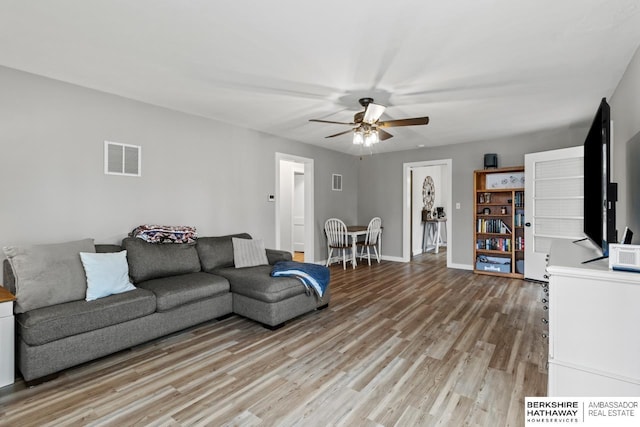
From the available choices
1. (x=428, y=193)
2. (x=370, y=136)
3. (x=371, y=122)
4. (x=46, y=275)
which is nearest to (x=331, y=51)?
(x=371, y=122)

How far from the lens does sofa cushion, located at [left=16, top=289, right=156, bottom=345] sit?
2135mm

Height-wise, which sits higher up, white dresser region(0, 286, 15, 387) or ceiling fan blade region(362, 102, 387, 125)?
ceiling fan blade region(362, 102, 387, 125)

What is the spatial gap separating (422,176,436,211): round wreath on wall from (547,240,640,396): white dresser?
6.71 metres

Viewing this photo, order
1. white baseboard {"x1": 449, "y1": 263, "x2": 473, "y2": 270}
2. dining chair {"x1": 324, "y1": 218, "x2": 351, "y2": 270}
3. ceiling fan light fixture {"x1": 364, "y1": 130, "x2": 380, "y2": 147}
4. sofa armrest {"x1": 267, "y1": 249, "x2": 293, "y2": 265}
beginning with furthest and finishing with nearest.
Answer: dining chair {"x1": 324, "y1": 218, "x2": 351, "y2": 270}
white baseboard {"x1": 449, "y1": 263, "x2": 473, "y2": 270}
sofa armrest {"x1": 267, "y1": 249, "x2": 293, "y2": 265}
ceiling fan light fixture {"x1": 364, "y1": 130, "x2": 380, "y2": 147}

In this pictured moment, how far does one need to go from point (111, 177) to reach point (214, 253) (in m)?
1.35

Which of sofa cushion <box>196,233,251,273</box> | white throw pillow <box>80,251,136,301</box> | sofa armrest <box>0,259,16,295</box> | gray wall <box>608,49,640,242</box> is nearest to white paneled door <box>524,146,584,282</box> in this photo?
gray wall <box>608,49,640,242</box>

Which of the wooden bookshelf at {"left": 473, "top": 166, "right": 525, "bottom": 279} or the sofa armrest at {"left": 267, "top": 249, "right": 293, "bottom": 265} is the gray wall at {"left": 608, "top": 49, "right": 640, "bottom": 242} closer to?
the wooden bookshelf at {"left": 473, "top": 166, "right": 525, "bottom": 279}

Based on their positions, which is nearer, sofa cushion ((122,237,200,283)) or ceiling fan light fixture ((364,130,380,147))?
sofa cushion ((122,237,200,283))

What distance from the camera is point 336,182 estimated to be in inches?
263

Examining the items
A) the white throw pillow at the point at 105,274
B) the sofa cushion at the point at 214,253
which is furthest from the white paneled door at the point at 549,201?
the white throw pillow at the point at 105,274

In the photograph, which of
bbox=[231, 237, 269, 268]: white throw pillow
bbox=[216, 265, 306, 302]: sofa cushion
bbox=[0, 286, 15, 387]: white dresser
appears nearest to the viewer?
bbox=[0, 286, 15, 387]: white dresser

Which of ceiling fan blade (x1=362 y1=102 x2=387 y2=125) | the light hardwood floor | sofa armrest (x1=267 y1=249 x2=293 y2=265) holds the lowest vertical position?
the light hardwood floor

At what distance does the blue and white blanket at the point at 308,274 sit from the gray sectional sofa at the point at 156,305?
0.27 ft

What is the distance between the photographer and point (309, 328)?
314 centimetres
